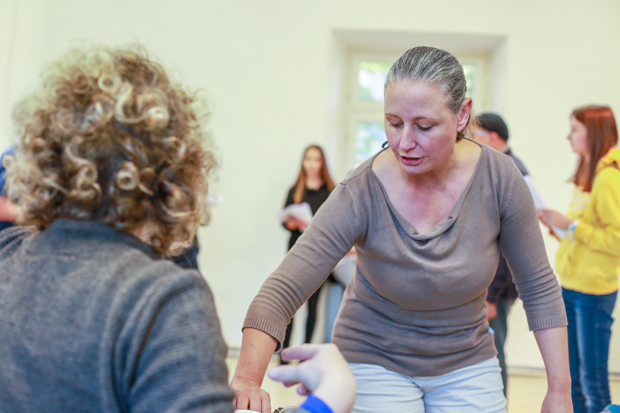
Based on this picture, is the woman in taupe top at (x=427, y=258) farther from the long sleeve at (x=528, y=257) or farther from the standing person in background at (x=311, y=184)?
the standing person in background at (x=311, y=184)

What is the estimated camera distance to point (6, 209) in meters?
2.05

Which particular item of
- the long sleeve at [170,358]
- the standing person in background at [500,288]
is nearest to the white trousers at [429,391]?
the long sleeve at [170,358]

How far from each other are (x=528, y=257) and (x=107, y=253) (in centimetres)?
93

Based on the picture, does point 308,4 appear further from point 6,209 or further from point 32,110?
point 32,110

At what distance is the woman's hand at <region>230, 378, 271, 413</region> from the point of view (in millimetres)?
966

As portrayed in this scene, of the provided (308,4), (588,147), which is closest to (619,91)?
(588,147)

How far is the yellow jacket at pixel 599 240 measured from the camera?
237 cm

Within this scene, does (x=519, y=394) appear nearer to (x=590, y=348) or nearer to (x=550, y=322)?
(x=590, y=348)

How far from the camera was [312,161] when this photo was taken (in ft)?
13.0

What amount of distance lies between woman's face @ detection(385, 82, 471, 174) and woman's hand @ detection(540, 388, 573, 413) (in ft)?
1.80

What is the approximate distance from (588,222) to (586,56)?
211 cm

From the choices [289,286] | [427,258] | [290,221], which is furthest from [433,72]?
[290,221]

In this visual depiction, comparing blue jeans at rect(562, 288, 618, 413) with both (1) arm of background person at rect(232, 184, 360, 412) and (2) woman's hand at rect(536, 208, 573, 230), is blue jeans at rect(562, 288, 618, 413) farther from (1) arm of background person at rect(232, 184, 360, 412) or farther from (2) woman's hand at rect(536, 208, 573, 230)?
(1) arm of background person at rect(232, 184, 360, 412)

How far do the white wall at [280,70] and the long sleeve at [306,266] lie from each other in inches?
121
